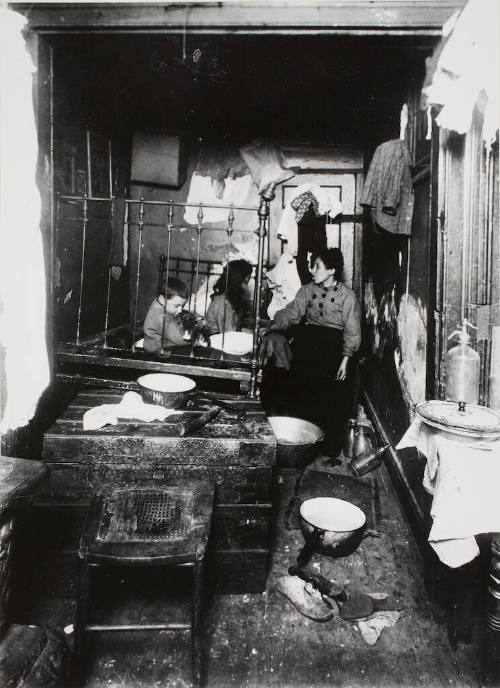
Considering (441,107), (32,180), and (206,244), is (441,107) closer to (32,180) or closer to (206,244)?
(32,180)

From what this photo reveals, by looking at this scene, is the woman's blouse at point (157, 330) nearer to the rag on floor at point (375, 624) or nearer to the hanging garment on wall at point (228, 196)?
the hanging garment on wall at point (228, 196)

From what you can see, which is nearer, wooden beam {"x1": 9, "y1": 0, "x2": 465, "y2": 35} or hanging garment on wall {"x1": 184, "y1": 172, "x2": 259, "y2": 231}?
wooden beam {"x1": 9, "y1": 0, "x2": 465, "y2": 35}

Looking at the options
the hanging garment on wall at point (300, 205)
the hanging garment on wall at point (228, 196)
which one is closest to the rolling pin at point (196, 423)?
A: the hanging garment on wall at point (300, 205)

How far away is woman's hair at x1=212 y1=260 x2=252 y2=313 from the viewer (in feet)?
21.4

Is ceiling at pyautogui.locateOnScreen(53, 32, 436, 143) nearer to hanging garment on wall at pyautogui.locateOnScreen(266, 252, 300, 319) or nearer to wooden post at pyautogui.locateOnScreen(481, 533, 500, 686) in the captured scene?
hanging garment on wall at pyautogui.locateOnScreen(266, 252, 300, 319)

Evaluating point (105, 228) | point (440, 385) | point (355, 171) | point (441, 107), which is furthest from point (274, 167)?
point (440, 385)

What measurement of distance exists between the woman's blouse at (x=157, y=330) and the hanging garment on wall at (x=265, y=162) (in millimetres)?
2738

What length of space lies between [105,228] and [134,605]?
4.50m

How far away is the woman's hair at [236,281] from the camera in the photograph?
6.51 metres

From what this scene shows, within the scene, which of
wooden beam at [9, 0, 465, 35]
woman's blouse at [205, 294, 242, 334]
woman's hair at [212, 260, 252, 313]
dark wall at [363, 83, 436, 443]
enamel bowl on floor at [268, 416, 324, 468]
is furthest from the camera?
woman's hair at [212, 260, 252, 313]

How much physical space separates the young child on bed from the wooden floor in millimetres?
2582

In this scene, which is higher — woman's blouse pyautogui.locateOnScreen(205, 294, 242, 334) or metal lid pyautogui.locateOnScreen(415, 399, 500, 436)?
woman's blouse pyautogui.locateOnScreen(205, 294, 242, 334)

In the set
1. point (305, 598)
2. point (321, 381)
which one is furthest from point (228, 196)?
point (305, 598)

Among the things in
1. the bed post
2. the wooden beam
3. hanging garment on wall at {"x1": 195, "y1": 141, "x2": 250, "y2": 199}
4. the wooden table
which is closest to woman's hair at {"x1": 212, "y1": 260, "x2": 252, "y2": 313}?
hanging garment on wall at {"x1": 195, "y1": 141, "x2": 250, "y2": 199}
